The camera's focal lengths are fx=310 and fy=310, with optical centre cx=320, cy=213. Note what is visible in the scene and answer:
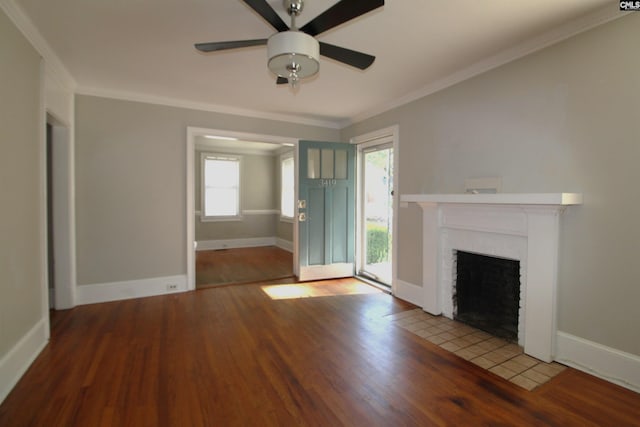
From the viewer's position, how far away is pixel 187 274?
4.12 metres

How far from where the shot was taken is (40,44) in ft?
8.18

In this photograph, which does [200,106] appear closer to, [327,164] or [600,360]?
[327,164]

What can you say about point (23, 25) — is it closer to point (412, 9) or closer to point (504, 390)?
point (412, 9)

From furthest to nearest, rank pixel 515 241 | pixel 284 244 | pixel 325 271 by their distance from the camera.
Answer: pixel 284 244, pixel 325 271, pixel 515 241

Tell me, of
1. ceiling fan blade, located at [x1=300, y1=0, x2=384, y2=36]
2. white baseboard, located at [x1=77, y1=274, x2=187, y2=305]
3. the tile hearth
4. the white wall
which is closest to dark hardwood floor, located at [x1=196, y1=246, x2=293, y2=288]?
white baseboard, located at [x1=77, y1=274, x2=187, y2=305]

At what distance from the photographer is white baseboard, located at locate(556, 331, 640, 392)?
2.03m

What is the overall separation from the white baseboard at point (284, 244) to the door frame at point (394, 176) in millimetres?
2649

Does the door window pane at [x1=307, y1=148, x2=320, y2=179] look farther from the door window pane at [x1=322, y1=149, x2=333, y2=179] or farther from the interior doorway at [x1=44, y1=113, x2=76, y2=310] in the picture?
the interior doorway at [x1=44, y1=113, x2=76, y2=310]

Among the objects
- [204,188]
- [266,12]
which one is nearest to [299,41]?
[266,12]

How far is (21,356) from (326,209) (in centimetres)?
351

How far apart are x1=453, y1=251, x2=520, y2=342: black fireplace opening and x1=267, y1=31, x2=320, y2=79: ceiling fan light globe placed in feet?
8.00

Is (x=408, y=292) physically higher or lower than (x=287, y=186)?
lower

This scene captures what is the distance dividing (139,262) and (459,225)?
3743 millimetres

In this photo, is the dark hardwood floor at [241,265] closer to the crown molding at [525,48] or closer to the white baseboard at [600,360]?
the crown molding at [525,48]
